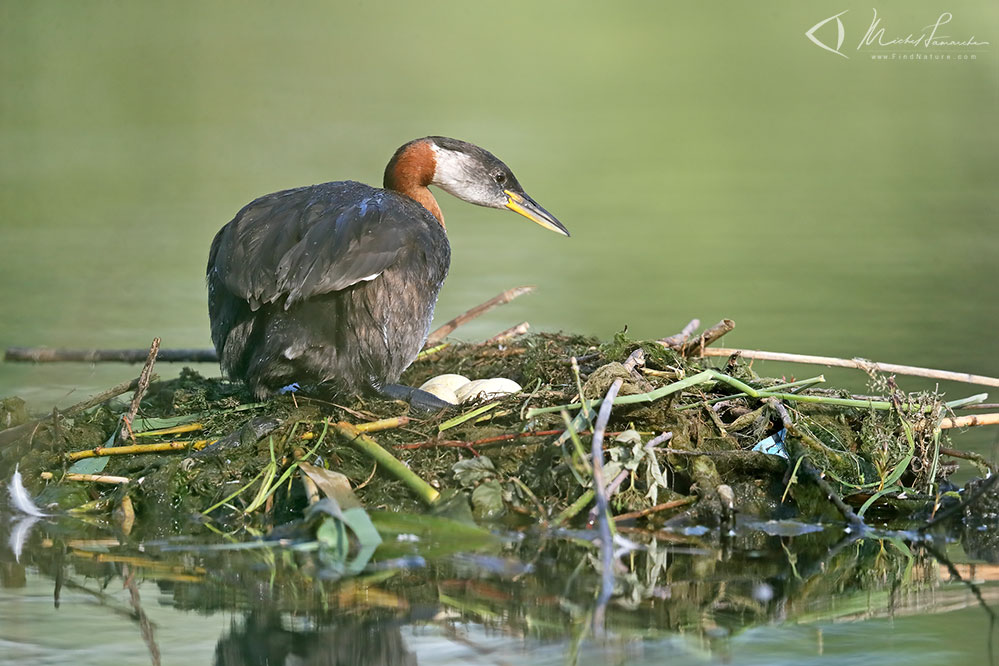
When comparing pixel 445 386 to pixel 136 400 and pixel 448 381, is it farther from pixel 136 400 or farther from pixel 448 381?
pixel 136 400

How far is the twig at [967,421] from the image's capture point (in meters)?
4.57

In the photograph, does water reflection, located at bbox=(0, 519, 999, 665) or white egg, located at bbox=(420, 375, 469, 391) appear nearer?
water reflection, located at bbox=(0, 519, 999, 665)

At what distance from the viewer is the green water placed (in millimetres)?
7930

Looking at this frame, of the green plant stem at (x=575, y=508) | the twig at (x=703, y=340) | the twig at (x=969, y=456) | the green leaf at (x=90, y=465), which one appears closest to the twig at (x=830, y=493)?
the twig at (x=969, y=456)

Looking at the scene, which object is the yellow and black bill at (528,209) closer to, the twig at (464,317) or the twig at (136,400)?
the twig at (464,317)

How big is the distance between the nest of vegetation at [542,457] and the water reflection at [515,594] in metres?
0.16

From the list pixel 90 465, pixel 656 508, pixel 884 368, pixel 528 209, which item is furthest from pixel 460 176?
pixel 656 508

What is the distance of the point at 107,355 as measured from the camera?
5781 millimetres

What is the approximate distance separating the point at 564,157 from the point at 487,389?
866 centimetres

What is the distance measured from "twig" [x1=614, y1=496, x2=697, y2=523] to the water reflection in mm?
60

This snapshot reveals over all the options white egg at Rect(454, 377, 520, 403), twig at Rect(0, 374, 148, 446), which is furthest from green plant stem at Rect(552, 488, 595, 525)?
twig at Rect(0, 374, 148, 446)

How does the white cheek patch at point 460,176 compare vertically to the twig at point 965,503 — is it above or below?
above

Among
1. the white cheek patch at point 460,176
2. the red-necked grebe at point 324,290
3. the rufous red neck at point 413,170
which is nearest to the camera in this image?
the red-necked grebe at point 324,290

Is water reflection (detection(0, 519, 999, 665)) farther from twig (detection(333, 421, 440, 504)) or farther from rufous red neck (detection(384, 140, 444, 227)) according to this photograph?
rufous red neck (detection(384, 140, 444, 227))
